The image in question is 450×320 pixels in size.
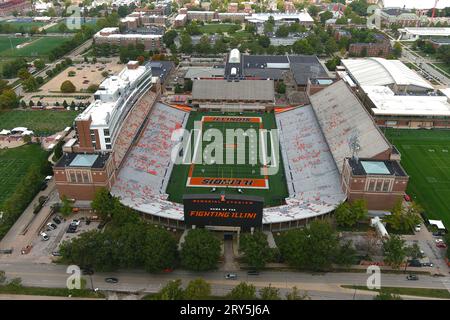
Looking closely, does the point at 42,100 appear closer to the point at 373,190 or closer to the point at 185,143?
the point at 185,143

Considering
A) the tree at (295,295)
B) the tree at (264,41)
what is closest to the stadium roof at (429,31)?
the tree at (264,41)

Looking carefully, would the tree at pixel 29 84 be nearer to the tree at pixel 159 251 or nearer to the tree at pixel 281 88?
the tree at pixel 281 88

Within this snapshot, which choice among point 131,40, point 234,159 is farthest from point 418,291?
point 131,40

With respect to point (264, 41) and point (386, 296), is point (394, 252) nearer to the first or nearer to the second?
point (386, 296)

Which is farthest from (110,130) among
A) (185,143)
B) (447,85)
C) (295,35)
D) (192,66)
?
(295,35)

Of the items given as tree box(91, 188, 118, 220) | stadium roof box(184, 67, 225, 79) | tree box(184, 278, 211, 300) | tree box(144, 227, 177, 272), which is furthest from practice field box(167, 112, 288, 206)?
stadium roof box(184, 67, 225, 79)

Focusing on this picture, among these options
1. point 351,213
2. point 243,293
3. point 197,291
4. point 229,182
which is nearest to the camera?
point 197,291
